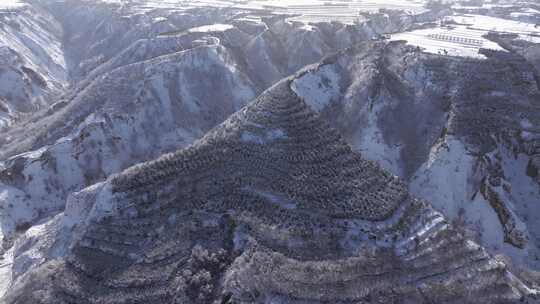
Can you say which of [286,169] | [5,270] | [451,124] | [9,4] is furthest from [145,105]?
[9,4]

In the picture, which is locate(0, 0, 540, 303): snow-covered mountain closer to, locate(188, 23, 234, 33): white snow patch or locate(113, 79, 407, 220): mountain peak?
locate(113, 79, 407, 220): mountain peak

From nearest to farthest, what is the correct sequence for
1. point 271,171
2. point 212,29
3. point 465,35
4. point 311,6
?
point 271,171, point 465,35, point 212,29, point 311,6

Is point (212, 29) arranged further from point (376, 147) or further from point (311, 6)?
point (376, 147)

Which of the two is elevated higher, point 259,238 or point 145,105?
point 145,105

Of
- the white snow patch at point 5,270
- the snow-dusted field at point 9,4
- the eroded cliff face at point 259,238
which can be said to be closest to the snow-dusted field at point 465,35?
the eroded cliff face at point 259,238

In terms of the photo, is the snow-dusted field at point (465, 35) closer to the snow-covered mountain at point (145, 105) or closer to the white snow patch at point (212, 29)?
the snow-covered mountain at point (145, 105)

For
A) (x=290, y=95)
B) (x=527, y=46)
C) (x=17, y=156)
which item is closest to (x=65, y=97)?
(x=17, y=156)

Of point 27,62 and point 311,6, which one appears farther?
point 311,6

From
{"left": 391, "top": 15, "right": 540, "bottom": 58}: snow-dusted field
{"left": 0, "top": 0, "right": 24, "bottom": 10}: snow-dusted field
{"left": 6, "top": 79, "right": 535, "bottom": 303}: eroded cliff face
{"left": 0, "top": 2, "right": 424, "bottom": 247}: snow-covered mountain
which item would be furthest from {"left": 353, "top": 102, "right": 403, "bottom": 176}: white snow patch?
{"left": 0, "top": 0, "right": 24, "bottom": 10}: snow-dusted field

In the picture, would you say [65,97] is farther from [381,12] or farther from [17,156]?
[381,12]

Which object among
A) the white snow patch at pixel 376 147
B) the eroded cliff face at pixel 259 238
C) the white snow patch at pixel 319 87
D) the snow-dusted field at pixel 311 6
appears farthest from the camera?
the snow-dusted field at pixel 311 6
